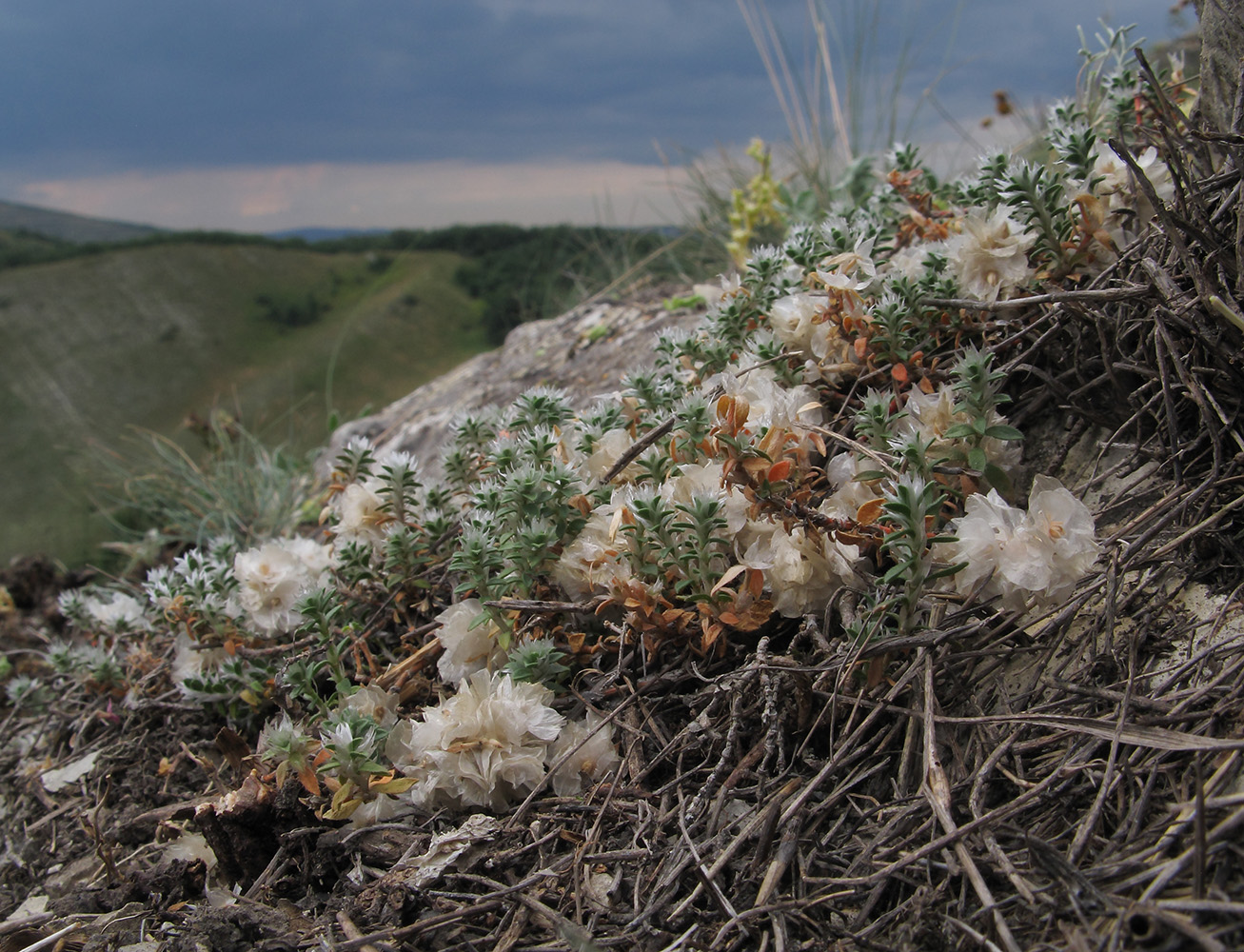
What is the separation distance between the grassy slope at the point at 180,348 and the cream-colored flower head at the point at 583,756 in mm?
5158

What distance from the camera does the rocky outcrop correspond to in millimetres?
4176

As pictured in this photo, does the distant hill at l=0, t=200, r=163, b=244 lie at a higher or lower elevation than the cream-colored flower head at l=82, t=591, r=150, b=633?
higher

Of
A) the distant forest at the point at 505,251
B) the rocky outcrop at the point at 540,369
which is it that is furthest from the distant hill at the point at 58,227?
the rocky outcrop at the point at 540,369

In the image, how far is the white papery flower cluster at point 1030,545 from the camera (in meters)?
1.47

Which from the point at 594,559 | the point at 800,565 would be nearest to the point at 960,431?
the point at 800,565

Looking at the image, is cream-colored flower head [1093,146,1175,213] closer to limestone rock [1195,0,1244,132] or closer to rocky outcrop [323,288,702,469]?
limestone rock [1195,0,1244,132]

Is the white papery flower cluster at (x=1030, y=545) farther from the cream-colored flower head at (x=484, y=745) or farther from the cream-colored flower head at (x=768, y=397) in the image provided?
the cream-colored flower head at (x=484, y=745)

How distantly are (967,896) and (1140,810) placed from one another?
305 millimetres

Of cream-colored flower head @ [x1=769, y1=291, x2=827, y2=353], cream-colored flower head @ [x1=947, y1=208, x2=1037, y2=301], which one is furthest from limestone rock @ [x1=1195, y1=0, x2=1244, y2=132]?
cream-colored flower head @ [x1=769, y1=291, x2=827, y2=353]

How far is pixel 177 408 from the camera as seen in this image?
7590mm

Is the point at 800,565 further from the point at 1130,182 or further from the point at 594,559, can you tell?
the point at 1130,182

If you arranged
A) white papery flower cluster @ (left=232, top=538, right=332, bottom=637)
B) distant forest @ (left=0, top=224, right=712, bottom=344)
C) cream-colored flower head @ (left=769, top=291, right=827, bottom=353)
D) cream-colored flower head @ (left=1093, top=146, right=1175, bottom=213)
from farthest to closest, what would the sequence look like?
distant forest @ (left=0, top=224, right=712, bottom=344)
white papery flower cluster @ (left=232, top=538, right=332, bottom=637)
cream-colored flower head @ (left=769, top=291, right=827, bottom=353)
cream-colored flower head @ (left=1093, top=146, right=1175, bottom=213)

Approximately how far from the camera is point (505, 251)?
9898 millimetres

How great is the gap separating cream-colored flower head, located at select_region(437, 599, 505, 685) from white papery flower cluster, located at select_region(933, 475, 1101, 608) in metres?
1.12
